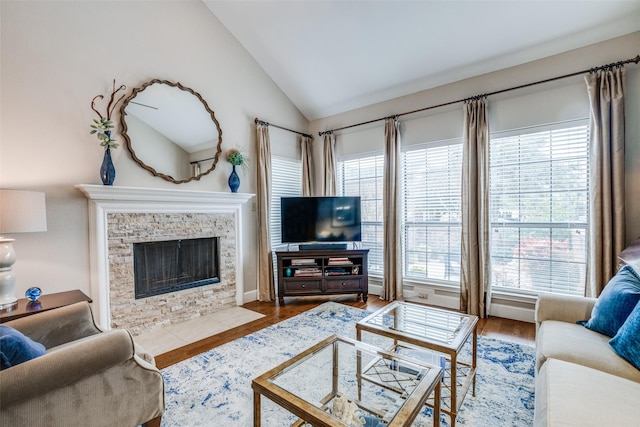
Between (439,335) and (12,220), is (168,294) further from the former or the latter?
(439,335)

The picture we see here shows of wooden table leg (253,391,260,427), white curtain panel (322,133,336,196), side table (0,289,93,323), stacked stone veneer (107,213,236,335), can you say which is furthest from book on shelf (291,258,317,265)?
wooden table leg (253,391,260,427)

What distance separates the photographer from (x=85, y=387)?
4.27 feet

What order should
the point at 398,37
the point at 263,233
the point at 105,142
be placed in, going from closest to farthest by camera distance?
the point at 105,142, the point at 398,37, the point at 263,233

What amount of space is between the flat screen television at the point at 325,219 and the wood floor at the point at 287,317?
2.84 ft

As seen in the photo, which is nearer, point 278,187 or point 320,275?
point 320,275

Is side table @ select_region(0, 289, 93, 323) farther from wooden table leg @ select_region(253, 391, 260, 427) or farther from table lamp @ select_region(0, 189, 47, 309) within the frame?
wooden table leg @ select_region(253, 391, 260, 427)

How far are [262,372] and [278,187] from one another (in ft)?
9.29

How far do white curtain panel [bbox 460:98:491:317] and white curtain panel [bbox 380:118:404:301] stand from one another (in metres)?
0.81

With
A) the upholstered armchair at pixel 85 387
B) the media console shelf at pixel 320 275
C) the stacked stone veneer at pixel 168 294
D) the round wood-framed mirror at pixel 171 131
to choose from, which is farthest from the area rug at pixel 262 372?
the round wood-framed mirror at pixel 171 131

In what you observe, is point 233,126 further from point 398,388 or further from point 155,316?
point 398,388

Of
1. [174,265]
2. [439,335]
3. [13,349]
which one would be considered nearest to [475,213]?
[439,335]

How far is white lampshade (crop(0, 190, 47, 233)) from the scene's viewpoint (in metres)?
1.93

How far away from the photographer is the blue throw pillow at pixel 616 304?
5.45ft

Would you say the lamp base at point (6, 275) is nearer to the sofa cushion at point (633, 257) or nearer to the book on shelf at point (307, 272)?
the book on shelf at point (307, 272)
